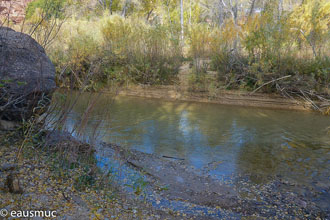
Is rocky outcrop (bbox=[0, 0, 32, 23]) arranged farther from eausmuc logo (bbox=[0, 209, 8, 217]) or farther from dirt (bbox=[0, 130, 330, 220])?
eausmuc logo (bbox=[0, 209, 8, 217])

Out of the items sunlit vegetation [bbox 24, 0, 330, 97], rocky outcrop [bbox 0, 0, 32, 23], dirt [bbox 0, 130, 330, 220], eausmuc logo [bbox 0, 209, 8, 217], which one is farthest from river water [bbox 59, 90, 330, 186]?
eausmuc logo [bbox 0, 209, 8, 217]

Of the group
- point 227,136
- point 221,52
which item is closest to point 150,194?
point 227,136

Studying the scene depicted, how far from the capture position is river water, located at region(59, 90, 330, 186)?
5469mm

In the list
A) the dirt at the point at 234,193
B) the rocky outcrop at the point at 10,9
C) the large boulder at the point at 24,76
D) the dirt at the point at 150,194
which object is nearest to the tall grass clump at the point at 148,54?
the rocky outcrop at the point at 10,9

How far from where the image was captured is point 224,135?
7.77 metres

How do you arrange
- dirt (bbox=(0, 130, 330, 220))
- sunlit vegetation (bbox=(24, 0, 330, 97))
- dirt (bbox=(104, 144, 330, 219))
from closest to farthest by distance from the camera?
dirt (bbox=(0, 130, 330, 220)), dirt (bbox=(104, 144, 330, 219)), sunlit vegetation (bbox=(24, 0, 330, 97))

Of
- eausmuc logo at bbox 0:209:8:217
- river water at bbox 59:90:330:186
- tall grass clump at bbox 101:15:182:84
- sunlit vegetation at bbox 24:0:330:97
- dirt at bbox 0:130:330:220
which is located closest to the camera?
eausmuc logo at bbox 0:209:8:217

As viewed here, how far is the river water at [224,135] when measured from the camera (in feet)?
17.9

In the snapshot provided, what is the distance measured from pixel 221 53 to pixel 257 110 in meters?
2.69

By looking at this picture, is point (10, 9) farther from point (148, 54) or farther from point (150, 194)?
point (148, 54)

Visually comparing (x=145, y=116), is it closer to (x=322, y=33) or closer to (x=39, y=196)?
(x=39, y=196)

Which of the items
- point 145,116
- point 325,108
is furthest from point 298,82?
point 145,116

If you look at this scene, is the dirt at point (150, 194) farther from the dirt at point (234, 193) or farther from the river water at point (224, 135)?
the river water at point (224, 135)

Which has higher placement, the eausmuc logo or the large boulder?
the large boulder
